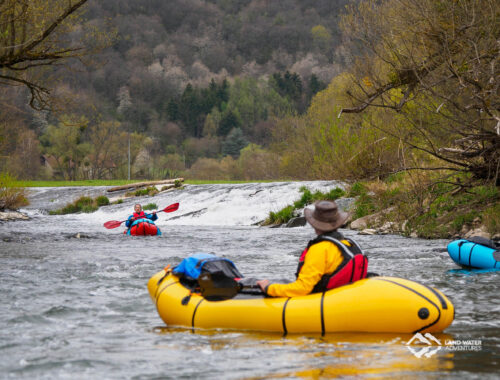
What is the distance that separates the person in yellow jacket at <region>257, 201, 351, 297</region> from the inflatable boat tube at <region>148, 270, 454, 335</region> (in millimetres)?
73

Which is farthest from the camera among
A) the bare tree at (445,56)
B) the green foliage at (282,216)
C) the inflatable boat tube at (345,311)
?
the green foliage at (282,216)

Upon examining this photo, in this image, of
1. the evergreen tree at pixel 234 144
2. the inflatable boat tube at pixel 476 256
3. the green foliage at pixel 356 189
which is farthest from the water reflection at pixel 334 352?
the evergreen tree at pixel 234 144

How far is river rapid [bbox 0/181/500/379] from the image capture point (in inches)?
151

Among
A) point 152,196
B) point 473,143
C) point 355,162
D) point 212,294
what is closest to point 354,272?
point 212,294

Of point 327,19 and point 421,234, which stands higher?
point 327,19

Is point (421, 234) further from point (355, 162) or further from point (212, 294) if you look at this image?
point (212, 294)

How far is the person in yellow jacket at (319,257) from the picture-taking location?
15.3 ft

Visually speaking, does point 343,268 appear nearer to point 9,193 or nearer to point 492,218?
point 492,218

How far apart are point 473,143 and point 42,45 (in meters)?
7.69

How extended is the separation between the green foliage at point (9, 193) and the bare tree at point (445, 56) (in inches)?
542

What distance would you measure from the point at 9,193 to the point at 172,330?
18298 mm

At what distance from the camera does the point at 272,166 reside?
3772 cm

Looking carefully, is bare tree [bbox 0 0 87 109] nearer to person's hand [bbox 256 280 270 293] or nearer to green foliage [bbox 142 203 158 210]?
person's hand [bbox 256 280 270 293]

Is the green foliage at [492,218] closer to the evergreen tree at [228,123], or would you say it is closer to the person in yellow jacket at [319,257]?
the person in yellow jacket at [319,257]
